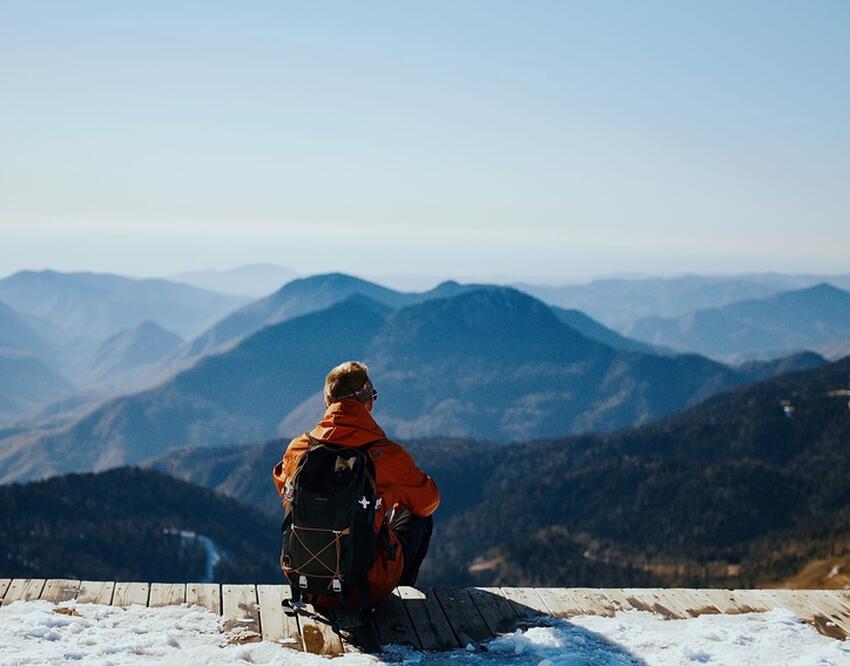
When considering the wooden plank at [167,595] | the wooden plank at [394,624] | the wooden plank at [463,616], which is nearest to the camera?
the wooden plank at [394,624]

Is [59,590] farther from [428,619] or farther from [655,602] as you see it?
[655,602]

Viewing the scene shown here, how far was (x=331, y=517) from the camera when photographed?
413 inches

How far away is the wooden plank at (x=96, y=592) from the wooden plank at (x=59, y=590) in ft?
0.32

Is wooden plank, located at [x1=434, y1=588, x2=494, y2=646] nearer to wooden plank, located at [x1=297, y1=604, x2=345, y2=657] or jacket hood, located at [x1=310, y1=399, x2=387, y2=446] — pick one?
wooden plank, located at [x1=297, y1=604, x2=345, y2=657]

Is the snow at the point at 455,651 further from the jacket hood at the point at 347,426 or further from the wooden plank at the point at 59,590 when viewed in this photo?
the jacket hood at the point at 347,426

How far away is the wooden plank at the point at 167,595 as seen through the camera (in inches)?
464

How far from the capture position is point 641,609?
40.8ft

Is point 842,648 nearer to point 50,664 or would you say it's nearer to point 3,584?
point 50,664

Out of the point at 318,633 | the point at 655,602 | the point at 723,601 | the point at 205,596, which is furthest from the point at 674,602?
the point at 205,596

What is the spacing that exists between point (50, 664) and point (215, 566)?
16930 centimetres

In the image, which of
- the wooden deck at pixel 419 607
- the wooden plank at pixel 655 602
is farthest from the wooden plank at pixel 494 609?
the wooden plank at pixel 655 602

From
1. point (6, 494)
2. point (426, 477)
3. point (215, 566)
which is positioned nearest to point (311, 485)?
point (426, 477)

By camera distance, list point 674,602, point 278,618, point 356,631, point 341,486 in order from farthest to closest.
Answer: point 674,602 → point 278,618 → point 356,631 → point 341,486

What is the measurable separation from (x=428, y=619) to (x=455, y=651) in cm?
109
